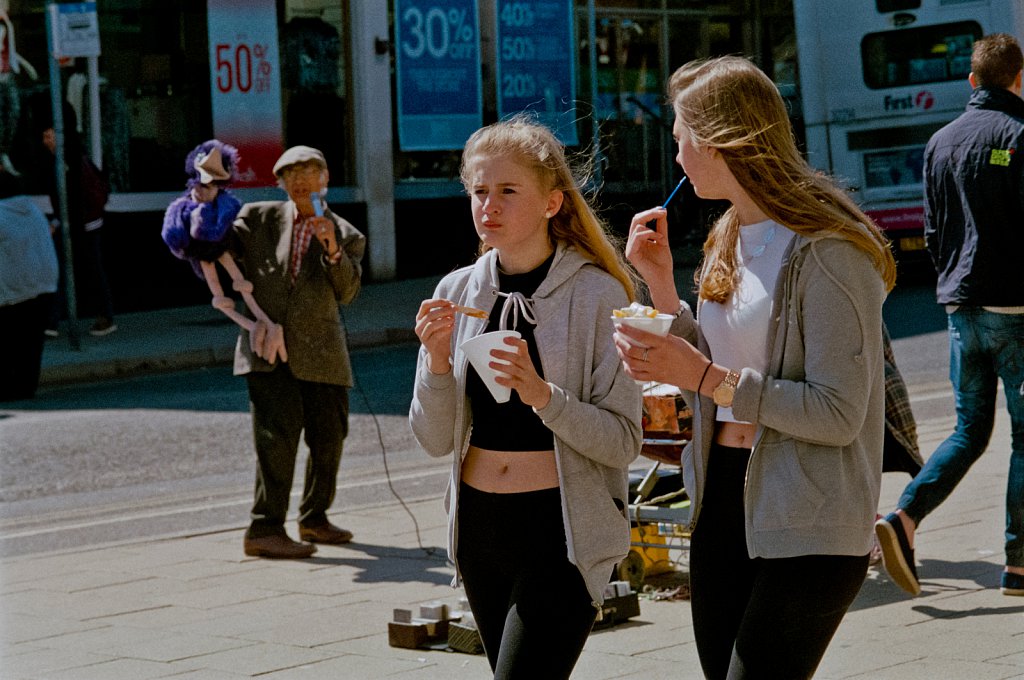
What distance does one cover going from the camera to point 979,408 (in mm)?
6398

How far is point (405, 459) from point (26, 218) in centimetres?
494

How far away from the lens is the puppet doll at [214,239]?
7324mm

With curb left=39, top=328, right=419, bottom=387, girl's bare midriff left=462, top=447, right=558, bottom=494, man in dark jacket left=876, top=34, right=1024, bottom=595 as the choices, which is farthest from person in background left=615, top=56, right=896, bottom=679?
curb left=39, top=328, right=419, bottom=387

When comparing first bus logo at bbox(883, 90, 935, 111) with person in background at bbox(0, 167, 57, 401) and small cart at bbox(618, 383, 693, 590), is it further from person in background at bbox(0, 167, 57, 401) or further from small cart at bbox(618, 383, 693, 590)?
small cart at bbox(618, 383, 693, 590)

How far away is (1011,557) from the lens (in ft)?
20.3

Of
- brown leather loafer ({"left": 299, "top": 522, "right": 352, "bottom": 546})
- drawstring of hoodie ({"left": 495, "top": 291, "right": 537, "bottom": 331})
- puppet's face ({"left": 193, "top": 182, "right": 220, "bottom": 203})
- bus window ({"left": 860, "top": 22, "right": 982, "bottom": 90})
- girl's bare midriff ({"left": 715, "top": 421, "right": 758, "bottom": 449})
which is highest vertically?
bus window ({"left": 860, "top": 22, "right": 982, "bottom": 90})

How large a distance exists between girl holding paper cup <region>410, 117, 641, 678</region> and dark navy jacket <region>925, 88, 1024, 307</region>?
9.29 ft

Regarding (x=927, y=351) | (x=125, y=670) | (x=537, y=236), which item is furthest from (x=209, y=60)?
(x=537, y=236)

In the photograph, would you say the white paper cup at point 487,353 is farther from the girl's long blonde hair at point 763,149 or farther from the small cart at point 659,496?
the small cart at point 659,496

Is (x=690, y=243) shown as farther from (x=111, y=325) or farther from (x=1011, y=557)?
(x=1011, y=557)

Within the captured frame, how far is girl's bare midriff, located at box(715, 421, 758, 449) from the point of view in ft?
11.4

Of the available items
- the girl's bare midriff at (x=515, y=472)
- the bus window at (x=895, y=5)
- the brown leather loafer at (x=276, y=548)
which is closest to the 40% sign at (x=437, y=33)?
the bus window at (x=895, y=5)

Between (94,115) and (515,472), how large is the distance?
15015mm

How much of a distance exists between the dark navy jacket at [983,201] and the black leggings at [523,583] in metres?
3.15
